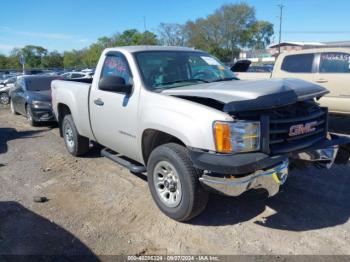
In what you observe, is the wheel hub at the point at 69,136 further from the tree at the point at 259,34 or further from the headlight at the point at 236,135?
the tree at the point at 259,34

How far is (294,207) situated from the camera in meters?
4.23

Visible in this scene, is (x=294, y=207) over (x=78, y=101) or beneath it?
beneath

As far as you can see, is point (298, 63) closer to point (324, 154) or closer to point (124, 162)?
point (324, 154)

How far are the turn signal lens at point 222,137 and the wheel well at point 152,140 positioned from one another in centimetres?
87

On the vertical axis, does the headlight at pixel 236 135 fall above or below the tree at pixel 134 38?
below

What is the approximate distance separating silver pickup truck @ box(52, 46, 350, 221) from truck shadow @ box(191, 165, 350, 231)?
470 millimetres

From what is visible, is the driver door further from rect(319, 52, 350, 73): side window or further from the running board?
rect(319, 52, 350, 73): side window

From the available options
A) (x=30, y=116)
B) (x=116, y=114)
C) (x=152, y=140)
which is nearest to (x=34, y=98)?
(x=30, y=116)

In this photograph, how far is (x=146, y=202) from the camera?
4477 millimetres

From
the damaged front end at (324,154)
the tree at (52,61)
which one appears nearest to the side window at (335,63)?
the damaged front end at (324,154)

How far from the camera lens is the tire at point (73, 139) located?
20.3 ft

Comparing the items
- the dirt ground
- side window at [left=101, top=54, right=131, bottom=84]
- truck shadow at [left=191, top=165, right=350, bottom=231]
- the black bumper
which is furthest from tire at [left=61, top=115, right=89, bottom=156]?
the black bumper

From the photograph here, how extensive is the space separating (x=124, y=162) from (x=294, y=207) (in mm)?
2241

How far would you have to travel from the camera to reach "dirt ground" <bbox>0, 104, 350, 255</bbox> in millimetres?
3486
